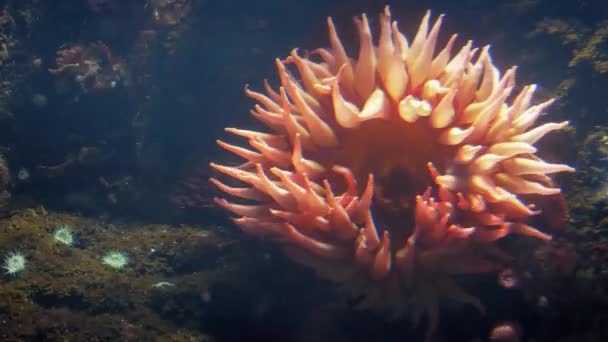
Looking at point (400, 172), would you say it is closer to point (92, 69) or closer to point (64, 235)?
point (64, 235)

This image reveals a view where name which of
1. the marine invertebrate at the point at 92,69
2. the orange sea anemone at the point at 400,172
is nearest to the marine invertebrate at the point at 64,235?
the orange sea anemone at the point at 400,172

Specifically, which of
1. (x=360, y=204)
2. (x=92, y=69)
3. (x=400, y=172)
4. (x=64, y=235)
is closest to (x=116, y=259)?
(x=64, y=235)

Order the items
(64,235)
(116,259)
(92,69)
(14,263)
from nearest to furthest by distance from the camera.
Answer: (14,263) → (116,259) → (64,235) → (92,69)

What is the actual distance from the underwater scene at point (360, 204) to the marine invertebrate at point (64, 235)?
2cm

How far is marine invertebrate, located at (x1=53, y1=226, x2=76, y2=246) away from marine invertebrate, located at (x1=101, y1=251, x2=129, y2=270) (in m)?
0.50

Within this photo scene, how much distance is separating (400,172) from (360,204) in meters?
0.67

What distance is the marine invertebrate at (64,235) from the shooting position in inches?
190

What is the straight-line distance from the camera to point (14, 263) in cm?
424

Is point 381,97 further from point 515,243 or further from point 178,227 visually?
point 178,227

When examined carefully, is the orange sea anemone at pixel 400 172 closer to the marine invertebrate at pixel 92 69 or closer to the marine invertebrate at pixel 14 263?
the marine invertebrate at pixel 14 263

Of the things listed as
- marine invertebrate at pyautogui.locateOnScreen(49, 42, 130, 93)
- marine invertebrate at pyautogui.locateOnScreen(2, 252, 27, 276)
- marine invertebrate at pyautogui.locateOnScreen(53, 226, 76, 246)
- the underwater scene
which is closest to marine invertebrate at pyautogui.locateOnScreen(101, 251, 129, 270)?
the underwater scene

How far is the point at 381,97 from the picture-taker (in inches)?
140

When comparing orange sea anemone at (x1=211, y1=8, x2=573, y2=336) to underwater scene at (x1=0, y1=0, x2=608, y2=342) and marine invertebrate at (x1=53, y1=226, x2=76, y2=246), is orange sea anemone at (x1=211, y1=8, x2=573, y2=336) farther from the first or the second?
marine invertebrate at (x1=53, y1=226, x2=76, y2=246)

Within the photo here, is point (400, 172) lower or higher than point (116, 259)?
higher
